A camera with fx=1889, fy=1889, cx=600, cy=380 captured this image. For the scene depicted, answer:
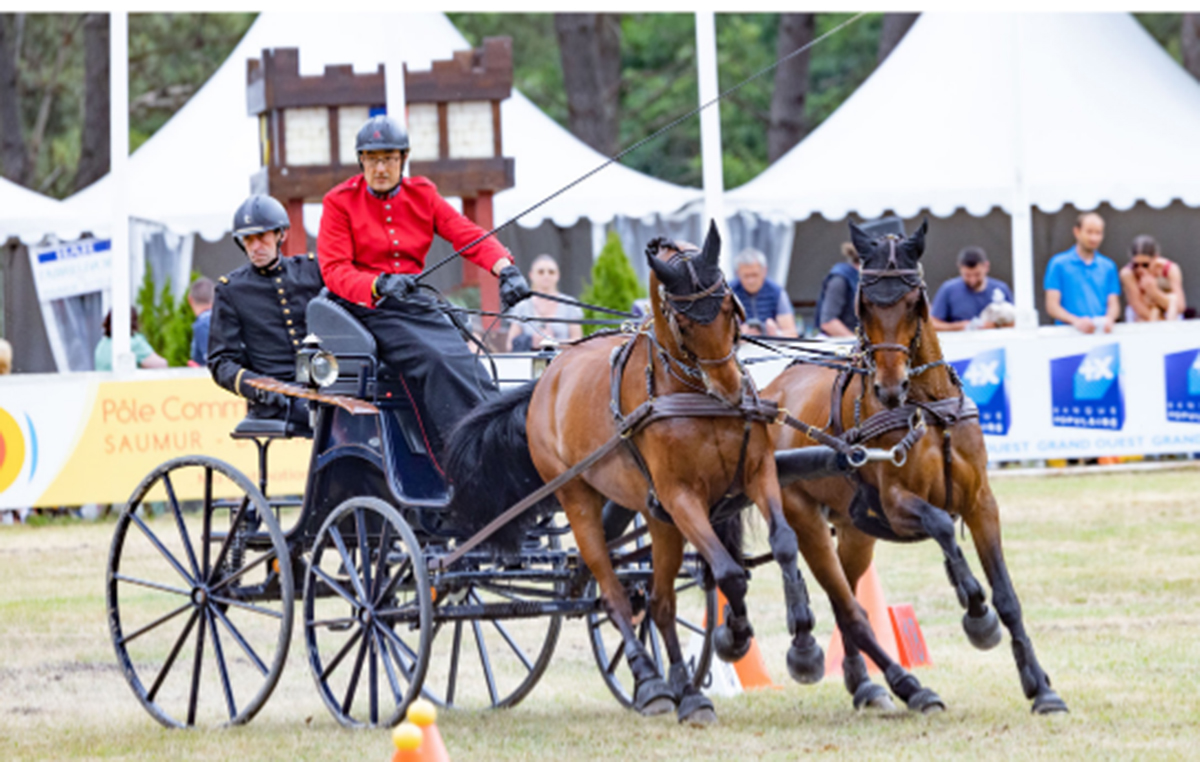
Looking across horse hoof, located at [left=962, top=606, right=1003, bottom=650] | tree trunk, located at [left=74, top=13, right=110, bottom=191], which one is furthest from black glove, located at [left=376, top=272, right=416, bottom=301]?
tree trunk, located at [left=74, top=13, right=110, bottom=191]

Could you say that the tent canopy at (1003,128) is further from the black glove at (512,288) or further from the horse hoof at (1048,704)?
the horse hoof at (1048,704)

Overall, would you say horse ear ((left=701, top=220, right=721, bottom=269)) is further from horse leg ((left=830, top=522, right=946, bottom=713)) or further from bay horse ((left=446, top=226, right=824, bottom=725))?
horse leg ((left=830, top=522, right=946, bottom=713))

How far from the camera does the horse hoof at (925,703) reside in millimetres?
7062

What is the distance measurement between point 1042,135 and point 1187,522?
663cm

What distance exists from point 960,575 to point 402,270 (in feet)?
8.73

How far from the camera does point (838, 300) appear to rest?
47.3ft

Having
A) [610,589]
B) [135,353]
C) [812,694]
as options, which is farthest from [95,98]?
[610,589]

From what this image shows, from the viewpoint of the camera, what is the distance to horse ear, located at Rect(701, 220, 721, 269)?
6430 millimetres

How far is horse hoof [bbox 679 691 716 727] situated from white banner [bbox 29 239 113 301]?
14650mm

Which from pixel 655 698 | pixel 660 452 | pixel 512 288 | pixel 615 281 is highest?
pixel 615 281

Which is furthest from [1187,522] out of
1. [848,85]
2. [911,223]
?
[848,85]

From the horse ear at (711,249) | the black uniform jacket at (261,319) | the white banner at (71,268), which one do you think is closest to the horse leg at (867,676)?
the horse ear at (711,249)

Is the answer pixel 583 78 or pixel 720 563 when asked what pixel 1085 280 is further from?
pixel 583 78

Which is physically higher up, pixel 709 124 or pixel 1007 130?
pixel 1007 130
